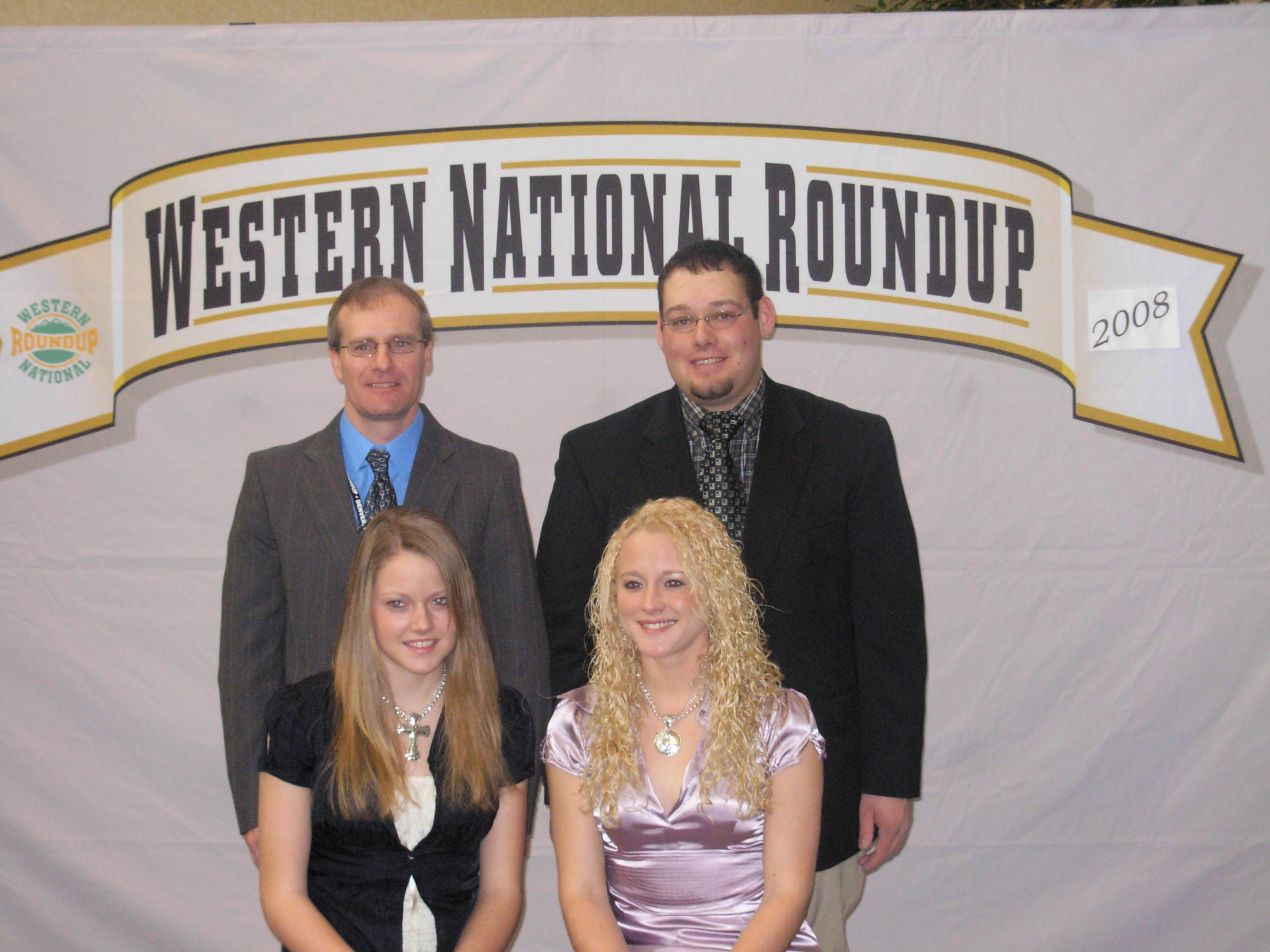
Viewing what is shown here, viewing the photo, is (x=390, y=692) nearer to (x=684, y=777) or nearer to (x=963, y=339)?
(x=684, y=777)

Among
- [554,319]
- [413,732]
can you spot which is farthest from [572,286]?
[413,732]

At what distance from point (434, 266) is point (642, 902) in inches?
58.4

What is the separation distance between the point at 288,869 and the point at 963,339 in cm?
177

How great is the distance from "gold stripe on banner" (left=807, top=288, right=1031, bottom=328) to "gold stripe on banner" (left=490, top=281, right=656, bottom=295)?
41 centimetres

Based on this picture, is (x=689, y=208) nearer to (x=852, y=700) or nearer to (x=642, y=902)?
(x=852, y=700)

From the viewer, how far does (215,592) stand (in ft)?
8.01

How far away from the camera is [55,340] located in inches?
96.8

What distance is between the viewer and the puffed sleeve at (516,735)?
5.31ft

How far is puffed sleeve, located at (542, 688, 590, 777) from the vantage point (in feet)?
5.19

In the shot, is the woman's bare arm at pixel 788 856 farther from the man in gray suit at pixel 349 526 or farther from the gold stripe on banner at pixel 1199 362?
the gold stripe on banner at pixel 1199 362

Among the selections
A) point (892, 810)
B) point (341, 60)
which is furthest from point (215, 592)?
point (892, 810)

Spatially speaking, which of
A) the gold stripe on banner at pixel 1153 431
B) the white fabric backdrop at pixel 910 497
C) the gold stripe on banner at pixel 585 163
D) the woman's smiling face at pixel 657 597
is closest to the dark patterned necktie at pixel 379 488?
the woman's smiling face at pixel 657 597

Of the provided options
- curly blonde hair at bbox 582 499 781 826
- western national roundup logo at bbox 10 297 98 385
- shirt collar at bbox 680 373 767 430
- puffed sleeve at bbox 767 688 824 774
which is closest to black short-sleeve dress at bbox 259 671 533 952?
curly blonde hair at bbox 582 499 781 826

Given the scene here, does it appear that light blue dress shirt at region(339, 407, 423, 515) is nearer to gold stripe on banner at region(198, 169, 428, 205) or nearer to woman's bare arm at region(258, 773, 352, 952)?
woman's bare arm at region(258, 773, 352, 952)
